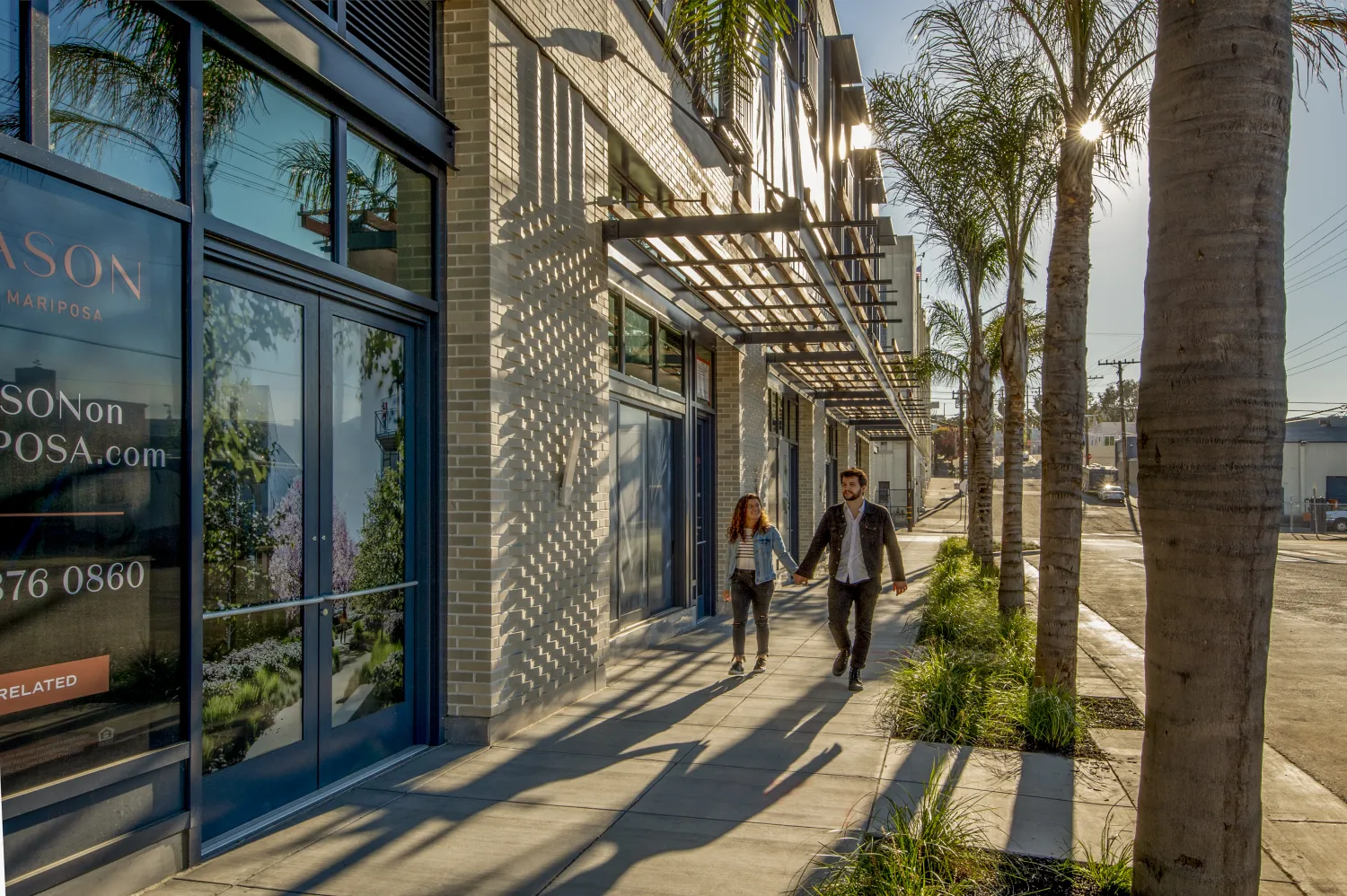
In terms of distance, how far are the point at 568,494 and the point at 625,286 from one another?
3.19 meters

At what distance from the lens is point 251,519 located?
5.14 metres

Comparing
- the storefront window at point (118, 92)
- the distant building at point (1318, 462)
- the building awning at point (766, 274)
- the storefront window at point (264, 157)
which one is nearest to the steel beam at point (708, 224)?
the building awning at point (766, 274)

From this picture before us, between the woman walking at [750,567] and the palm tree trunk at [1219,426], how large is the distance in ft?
19.7

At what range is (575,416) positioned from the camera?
8.31 metres

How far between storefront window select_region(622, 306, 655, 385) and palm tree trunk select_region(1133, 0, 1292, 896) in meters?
7.33

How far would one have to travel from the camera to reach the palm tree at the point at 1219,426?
3.48m

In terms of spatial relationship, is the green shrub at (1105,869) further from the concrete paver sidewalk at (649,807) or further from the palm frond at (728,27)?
the palm frond at (728,27)

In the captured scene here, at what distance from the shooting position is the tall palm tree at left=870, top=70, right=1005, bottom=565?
1316cm

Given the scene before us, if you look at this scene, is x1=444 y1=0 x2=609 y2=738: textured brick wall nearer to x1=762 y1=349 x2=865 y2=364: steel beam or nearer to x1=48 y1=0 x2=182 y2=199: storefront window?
x1=48 y1=0 x2=182 y2=199: storefront window

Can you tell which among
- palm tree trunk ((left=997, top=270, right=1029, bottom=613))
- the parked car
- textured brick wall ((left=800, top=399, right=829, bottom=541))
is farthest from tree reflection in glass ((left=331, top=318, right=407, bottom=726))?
the parked car

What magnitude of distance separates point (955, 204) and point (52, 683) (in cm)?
1387

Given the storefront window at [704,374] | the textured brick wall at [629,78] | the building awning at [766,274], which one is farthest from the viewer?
the storefront window at [704,374]

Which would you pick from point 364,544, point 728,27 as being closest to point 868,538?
point 728,27

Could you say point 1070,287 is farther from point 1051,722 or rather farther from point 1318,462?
point 1318,462
